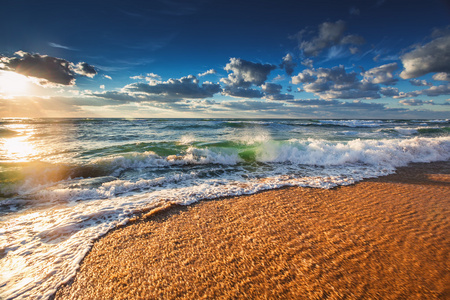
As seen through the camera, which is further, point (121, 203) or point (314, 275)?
point (121, 203)

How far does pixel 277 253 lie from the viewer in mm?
2531

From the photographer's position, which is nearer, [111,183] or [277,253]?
[277,253]

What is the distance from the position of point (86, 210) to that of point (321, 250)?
4.82 meters

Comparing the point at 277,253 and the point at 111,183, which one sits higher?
the point at 277,253

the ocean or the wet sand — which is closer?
the wet sand

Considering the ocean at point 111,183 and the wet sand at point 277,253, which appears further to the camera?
the ocean at point 111,183

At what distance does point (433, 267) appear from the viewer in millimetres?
2270

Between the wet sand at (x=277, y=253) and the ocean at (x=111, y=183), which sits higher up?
the wet sand at (x=277, y=253)

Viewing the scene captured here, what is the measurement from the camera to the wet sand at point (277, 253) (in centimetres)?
201

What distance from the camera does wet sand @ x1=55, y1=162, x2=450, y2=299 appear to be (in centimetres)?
201

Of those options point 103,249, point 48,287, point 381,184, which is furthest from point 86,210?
point 381,184

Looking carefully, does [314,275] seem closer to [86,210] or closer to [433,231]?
[433,231]

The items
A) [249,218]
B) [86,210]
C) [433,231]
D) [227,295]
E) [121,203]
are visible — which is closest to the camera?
[227,295]

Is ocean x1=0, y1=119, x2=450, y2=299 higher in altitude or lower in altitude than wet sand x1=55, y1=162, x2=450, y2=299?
lower
